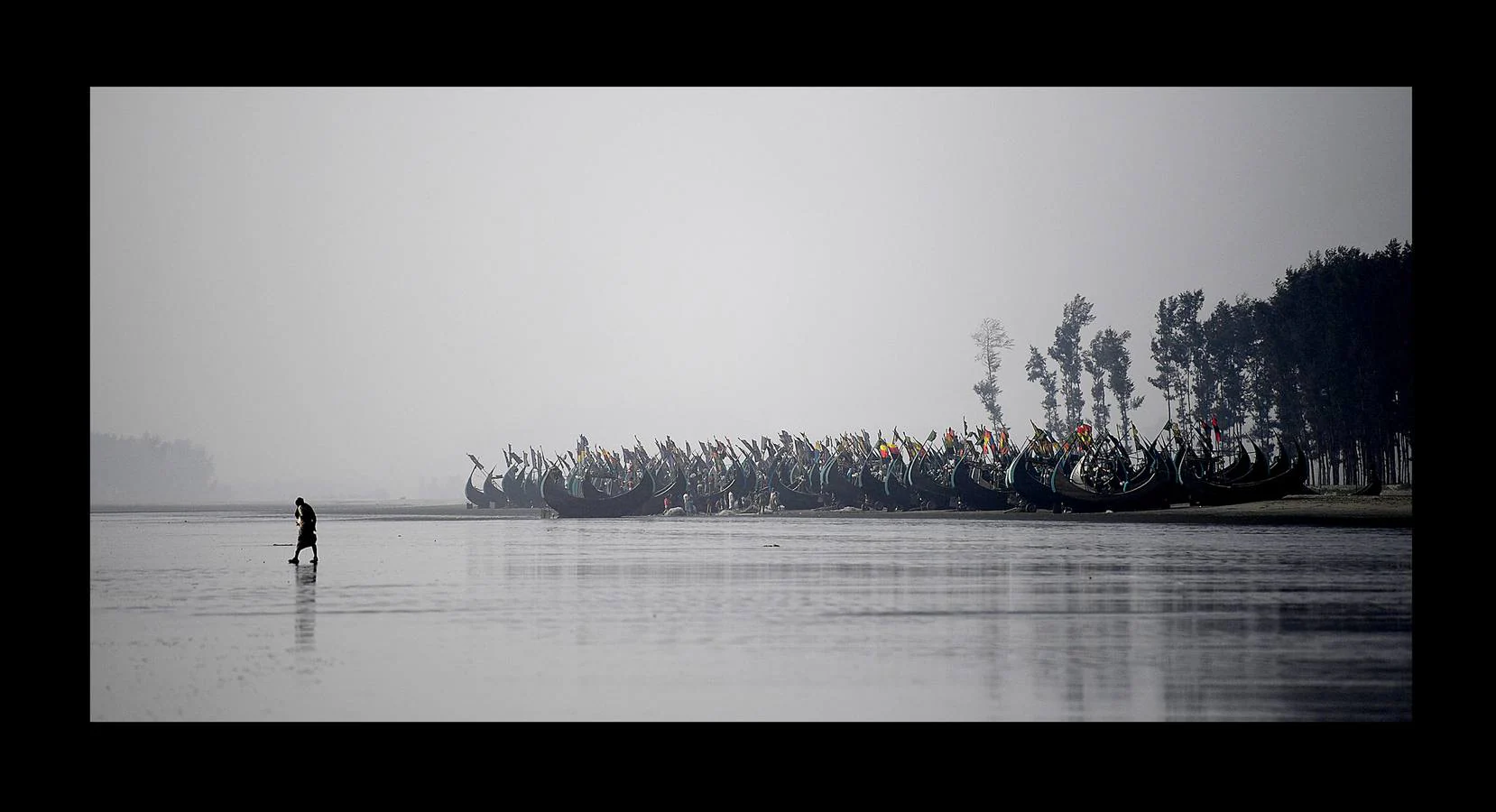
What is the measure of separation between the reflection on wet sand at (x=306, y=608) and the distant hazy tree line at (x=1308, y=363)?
43938 mm

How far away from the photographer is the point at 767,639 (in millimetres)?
11781

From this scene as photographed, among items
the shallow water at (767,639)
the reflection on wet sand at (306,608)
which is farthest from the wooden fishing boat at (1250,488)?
the reflection on wet sand at (306,608)

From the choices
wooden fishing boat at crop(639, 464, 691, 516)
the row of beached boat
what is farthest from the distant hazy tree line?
wooden fishing boat at crop(639, 464, 691, 516)

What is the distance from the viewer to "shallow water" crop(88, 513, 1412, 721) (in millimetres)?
8617

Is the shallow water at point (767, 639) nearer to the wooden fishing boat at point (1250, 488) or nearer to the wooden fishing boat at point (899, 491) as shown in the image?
the wooden fishing boat at point (1250, 488)

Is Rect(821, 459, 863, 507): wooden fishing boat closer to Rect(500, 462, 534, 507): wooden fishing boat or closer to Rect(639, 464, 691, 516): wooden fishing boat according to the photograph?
Rect(639, 464, 691, 516): wooden fishing boat

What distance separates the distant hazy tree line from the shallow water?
38961 mm

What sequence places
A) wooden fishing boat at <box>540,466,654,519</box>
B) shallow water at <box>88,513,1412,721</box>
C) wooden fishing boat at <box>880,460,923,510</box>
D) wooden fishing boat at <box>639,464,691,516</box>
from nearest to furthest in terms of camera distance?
shallow water at <box>88,513,1412,721</box> < wooden fishing boat at <box>880,460,923,510</box> < wooden fishing boat at <box>540,466,654,519</box> < wooden fishing boat at <box>639,464,691,516</box>

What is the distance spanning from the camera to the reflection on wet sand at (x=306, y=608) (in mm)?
11836

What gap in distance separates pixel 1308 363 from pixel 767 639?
57291mm
